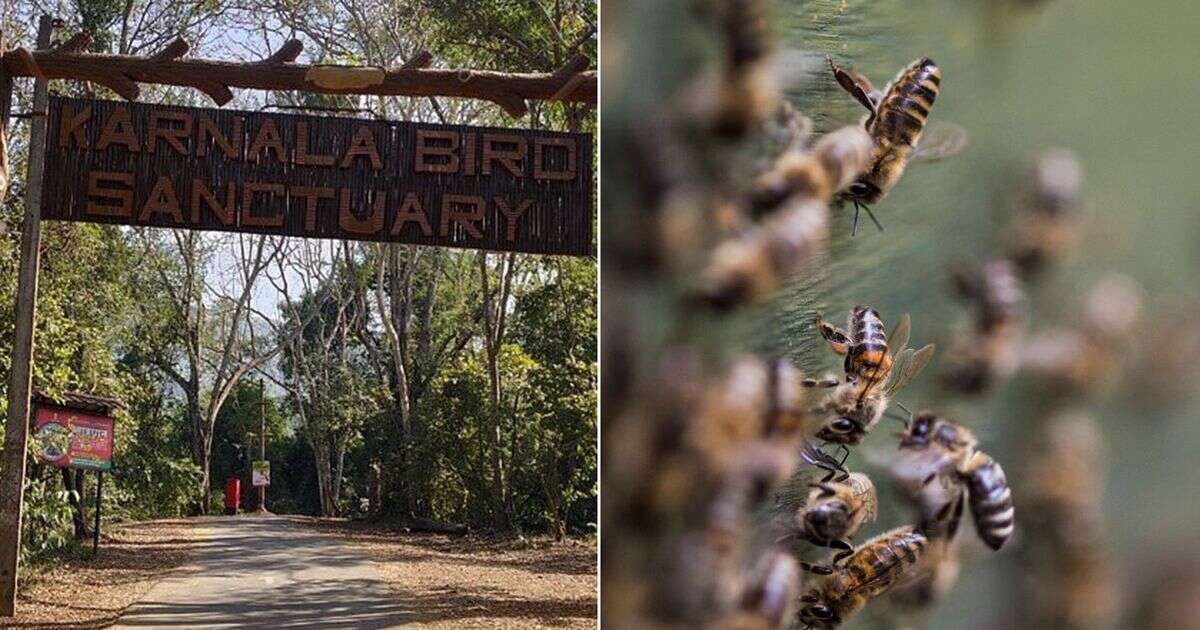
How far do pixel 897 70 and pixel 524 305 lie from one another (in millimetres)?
6985

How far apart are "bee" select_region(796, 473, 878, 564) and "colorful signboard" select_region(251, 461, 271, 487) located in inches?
453

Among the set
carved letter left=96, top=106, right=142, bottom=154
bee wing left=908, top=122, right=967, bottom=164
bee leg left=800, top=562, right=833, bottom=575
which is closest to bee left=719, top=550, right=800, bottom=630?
bee leg left=800, top=562, right=833, bottom=575

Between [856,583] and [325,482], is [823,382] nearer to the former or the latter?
[856,583]

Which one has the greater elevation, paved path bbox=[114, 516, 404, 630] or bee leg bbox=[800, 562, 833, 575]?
bee leg bbox=[800, 562, 833, 575]

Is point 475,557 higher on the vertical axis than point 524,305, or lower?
lower

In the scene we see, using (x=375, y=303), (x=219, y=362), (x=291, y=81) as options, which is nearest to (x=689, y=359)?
(x=291, y=81)

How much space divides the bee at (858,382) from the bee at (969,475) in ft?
0.10

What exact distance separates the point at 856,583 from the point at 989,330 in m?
0.16

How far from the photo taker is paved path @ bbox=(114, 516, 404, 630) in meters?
5.27

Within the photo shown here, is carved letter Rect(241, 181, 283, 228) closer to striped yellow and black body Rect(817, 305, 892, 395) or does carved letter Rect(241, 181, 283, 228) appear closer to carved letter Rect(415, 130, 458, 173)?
carved letter Rect(415, 130, 458, 173)

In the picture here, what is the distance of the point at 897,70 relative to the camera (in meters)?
0.66

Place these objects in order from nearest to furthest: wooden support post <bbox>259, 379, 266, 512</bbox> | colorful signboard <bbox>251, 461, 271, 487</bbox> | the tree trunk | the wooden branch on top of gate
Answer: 1. the wooden branch on top of gate
2. the tree trunk
3. colorful signboard <bbox>251, 461, 271, 487</bbox>
4. wooden support post <bbox>259, 379, 266, 512</bbox>

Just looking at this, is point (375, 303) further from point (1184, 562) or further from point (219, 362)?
point (1184, 562)

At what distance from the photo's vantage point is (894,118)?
65 cm
